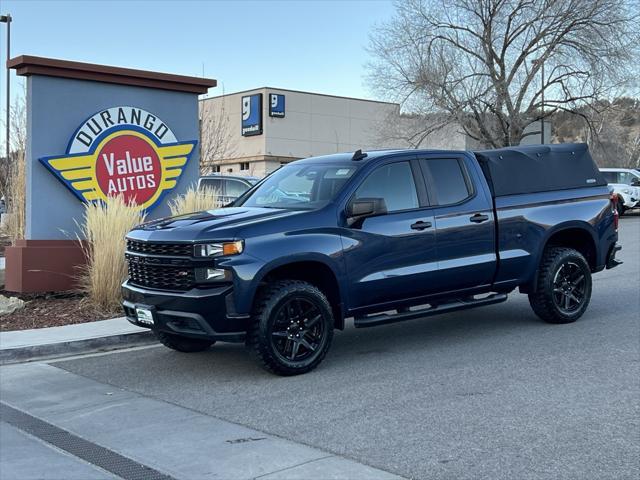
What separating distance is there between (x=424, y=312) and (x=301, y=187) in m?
1.81

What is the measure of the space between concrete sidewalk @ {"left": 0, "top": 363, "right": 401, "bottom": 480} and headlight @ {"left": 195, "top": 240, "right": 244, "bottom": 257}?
51.5 inches

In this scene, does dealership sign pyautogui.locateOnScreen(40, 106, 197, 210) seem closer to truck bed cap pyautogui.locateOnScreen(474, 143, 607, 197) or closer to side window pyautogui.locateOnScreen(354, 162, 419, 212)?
side window pyautogui.locateOnScreen(354, 162, 419, 212)

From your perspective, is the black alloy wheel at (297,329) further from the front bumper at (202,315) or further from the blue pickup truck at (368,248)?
the front bumper at (202,315)

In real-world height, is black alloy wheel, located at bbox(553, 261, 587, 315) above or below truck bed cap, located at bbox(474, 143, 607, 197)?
below

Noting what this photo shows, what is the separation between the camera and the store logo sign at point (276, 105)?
1997 inches

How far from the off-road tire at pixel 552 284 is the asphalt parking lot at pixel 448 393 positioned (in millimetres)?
163

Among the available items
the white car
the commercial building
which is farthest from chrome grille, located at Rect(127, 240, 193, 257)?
the commercial building

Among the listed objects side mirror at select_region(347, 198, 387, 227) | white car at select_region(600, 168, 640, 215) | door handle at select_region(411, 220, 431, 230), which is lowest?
door handle at select_region(411, 220, 431, 230)

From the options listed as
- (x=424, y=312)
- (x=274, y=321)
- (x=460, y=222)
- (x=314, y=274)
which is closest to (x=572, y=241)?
(x=460, y=222)

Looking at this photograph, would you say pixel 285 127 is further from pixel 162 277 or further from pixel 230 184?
pixel 162 277

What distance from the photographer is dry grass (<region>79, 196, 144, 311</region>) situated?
10.0m

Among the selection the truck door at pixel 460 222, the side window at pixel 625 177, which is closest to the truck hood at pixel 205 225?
the truck door at pixel 460 222

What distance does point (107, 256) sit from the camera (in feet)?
32.8

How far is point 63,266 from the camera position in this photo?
10938mm
